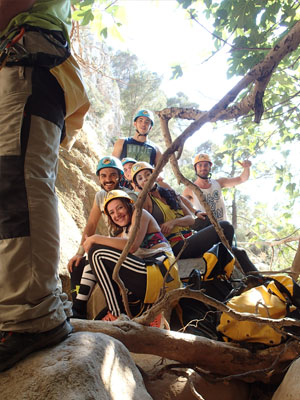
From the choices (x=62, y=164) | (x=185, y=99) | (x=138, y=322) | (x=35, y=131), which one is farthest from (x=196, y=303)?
(x=185, y=99)

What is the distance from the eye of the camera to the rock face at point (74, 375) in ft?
4.21

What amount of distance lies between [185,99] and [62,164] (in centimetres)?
2343

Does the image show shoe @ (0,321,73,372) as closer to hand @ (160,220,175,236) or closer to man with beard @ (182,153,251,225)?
hand @ (160,220,175,236)

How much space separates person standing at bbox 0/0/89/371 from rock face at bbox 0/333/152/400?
56 mm

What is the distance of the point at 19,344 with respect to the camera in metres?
1.39

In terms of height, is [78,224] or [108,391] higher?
[78,224]

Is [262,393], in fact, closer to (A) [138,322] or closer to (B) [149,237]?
(A) [138,322]

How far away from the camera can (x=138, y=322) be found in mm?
2316

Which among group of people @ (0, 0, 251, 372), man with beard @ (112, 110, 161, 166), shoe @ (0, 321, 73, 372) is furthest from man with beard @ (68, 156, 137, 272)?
shoe @ (0, 321, 73, 372)

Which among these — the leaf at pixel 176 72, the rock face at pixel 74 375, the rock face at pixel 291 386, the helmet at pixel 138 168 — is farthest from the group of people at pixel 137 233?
the leaf at pixel 176 72

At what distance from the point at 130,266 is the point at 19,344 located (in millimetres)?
1624

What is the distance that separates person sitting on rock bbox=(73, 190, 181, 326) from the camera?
2984 mm

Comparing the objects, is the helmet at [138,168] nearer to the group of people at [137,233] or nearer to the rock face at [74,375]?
the group of people at [137,233]

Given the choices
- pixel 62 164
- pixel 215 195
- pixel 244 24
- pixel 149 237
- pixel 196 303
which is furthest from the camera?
pixel 62 164
